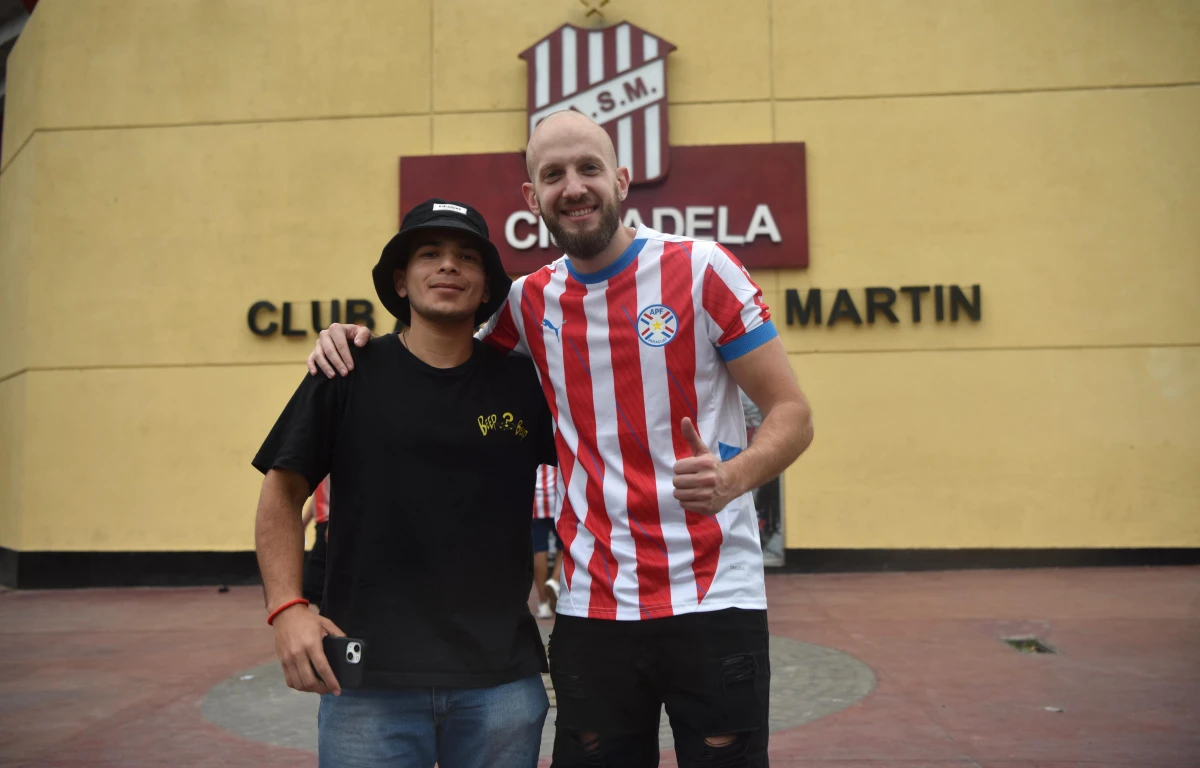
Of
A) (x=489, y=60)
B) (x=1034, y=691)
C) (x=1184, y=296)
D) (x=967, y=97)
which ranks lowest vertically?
(x=1034, y=691)

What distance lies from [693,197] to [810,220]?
52.9 inches

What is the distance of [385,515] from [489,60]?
9.51 m

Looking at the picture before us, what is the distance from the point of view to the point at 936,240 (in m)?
10.4

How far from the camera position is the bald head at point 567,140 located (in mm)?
2410

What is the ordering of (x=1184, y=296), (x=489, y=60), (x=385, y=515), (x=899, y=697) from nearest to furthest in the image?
(x=385, y=515) → (x=899, y=697) → (x=1184, y=296) → (x=489, y=60)

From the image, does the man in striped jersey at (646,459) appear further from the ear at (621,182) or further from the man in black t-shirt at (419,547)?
the man in black t-shirt at (419,547)

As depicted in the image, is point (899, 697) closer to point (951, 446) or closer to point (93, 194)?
point (951, 446)

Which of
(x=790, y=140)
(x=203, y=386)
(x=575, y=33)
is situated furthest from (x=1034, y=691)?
(x=203, y=386)

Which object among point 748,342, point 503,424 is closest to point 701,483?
point 748,342

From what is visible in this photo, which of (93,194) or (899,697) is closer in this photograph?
(899,697)

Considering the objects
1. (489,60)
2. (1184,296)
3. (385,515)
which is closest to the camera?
(385,515)

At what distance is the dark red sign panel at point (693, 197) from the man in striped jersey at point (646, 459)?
26.5 feet

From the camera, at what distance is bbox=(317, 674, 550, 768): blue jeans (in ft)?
7.20

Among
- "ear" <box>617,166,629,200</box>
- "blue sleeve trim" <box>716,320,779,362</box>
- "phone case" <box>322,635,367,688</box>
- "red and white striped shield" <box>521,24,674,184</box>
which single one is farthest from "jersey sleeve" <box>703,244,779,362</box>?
"red and white striped shield" <box>521,24,674,184</box>
